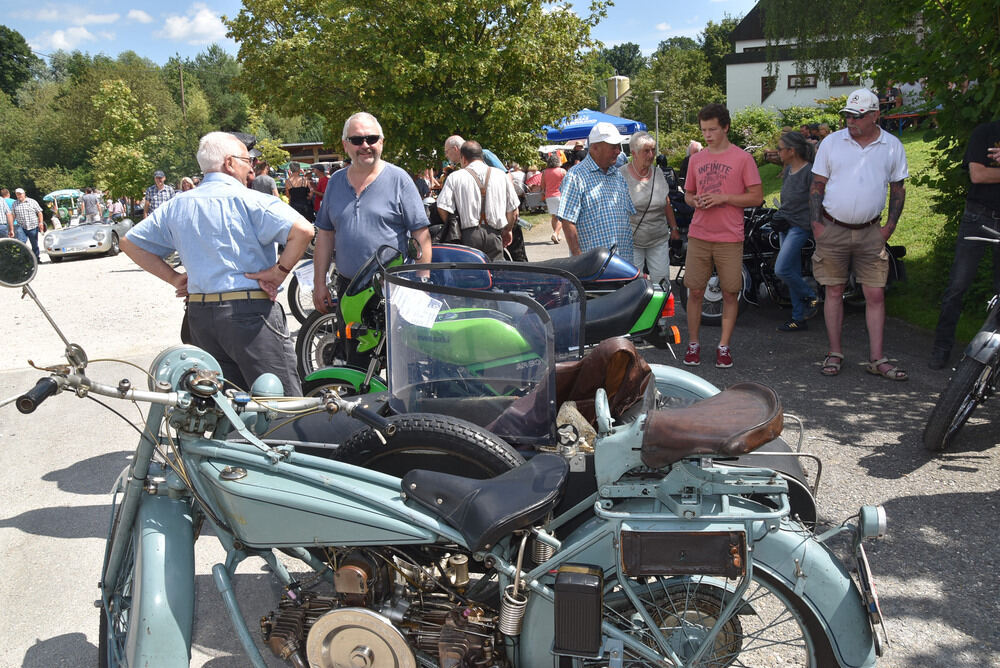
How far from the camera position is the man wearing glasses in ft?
15.9

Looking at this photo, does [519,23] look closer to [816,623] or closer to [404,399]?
[404,399]

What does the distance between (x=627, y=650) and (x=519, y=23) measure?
467 inches

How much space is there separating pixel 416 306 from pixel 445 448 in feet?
1.88

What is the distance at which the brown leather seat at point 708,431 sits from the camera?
204cm

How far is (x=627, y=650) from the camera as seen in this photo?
220 centimetres

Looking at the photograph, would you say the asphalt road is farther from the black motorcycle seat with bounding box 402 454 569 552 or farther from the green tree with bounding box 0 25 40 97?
the green tree with bounding box 0 25 40 97

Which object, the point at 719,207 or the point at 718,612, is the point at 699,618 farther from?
the point at 719,207

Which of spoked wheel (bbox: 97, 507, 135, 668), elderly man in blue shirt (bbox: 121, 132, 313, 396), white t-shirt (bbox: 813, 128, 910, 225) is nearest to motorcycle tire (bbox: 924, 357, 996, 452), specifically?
white t-shirt (bbox: 813, 128, 910, 225)

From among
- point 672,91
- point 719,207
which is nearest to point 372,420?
point 719,207

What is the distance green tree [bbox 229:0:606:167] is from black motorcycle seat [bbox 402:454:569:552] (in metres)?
10.6

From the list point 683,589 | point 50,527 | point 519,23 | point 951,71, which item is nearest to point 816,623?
point 683,589

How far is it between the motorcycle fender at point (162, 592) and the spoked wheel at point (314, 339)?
329 centimetres

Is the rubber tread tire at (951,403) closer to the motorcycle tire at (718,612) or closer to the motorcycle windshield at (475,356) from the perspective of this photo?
the motorcycle tire at (718,612)

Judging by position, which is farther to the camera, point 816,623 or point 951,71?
point 951,71
